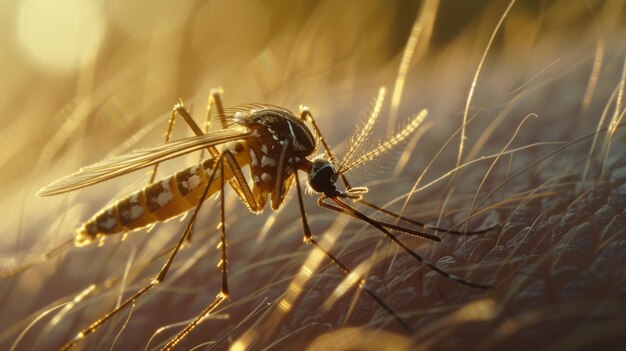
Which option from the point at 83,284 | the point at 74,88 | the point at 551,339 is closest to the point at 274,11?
the point at 74,88

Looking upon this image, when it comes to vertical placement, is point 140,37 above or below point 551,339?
above

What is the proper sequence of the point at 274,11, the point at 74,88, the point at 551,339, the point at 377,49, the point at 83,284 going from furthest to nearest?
the point at 274,11
the point at 74,88
the point at 377,49
the point at 83,284
the point at 551,339

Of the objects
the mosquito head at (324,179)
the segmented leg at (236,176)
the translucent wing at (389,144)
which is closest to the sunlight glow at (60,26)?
the segmented leg at (236,176)

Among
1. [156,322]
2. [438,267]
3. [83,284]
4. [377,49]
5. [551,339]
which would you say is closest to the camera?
[551,339]

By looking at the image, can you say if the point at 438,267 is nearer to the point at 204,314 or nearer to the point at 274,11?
the point at 204,314

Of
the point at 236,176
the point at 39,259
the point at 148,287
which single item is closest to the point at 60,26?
the point at 39,259

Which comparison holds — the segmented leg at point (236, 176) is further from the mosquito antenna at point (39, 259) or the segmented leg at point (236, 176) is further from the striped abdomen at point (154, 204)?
the mosquito antenna at point (39, 259)

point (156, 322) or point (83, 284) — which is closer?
point (156, 322)
